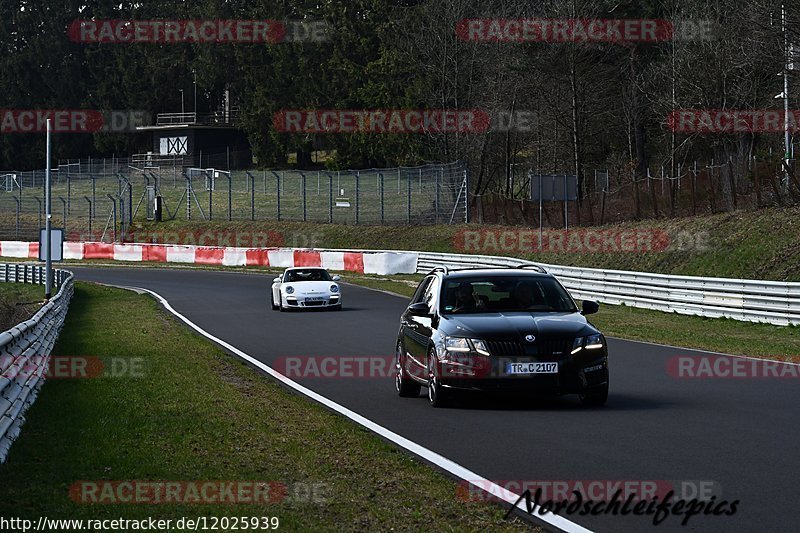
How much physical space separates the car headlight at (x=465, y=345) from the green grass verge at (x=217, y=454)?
139 centimetres

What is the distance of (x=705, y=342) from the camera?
73.4 ft

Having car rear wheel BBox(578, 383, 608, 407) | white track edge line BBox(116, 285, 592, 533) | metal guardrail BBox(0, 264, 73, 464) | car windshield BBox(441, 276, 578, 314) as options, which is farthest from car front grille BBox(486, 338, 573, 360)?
metal guardrail BBox(0, 264, 73, 464)

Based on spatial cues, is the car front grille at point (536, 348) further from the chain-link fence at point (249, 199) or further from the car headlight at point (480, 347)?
the chain-link fence at point (249, 199)

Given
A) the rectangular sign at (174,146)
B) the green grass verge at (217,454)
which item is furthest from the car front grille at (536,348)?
the rectangular sign at (174,146)

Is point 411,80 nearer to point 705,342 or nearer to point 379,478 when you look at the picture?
point 705,342

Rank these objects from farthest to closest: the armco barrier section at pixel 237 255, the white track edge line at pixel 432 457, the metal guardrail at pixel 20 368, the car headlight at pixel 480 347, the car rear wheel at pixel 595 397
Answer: the armco barrier section at pixel 237 255
the car rear wheel at pixel 595 397
the car headlight at pixel 480 347
the metal guardrail at pixel 20 368
the white track edge line at pixel 432 457

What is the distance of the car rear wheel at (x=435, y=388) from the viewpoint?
1353 cm

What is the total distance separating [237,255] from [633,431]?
167ft

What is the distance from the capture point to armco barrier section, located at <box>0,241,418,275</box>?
5169cm

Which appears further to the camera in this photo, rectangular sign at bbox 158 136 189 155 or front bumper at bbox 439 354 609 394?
rectangular sign at bbox 158 136 189 155

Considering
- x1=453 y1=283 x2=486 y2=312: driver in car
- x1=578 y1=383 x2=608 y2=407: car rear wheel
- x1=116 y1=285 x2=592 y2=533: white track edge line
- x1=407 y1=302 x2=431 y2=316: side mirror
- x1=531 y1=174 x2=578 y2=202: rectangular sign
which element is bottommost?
x1=116 y1=285 x2=592 y2=533: white track edge line

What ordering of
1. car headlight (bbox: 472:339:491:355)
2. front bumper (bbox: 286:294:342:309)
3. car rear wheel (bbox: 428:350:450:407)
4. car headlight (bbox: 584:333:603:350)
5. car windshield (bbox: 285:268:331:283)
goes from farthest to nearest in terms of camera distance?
car windshield (bbox: 285:268:331:283) → front bumper (bbox: 286:294:342:309) → car rear wheel (bbox: 428:350:450:407) → car headlight (bbox: 584:333:603:350) → car headlight (bbox: 472:339:491:355)

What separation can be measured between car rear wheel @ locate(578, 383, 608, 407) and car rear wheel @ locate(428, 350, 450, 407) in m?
1.43

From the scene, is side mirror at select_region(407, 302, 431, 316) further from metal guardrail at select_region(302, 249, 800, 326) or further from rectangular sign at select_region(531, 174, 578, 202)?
rectangular sign at select_region(531, 174, 578, 202)
